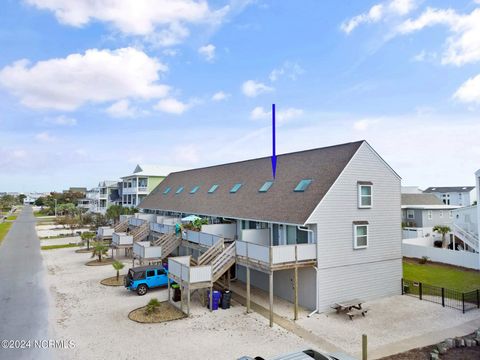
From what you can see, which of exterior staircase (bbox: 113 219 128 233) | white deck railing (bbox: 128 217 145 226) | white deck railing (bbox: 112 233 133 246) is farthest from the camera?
exterior staircase (bbox: 113 219 128 233)

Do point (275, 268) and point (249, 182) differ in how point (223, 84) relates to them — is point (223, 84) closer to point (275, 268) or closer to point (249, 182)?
point (249, 182)

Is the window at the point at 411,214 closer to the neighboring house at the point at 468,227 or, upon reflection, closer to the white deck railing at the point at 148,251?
the neighboring house at the point at 468,227

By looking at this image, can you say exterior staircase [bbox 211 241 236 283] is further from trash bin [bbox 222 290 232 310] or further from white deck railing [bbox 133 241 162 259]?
white deck railing [bbox 133 241 162 259]

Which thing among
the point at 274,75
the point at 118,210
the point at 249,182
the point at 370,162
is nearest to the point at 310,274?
the point at 370,162

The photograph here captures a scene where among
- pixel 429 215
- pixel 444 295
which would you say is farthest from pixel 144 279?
pixel 429 215

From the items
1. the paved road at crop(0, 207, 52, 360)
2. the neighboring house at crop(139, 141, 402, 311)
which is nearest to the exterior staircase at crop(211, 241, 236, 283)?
the neighboring house at crop(139, 141, 402, 311)
